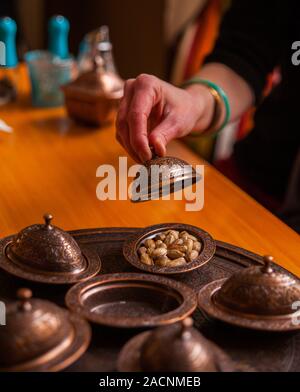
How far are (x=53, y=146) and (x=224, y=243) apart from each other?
73 centimetres

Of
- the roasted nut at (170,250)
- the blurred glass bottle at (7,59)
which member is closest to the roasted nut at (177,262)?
the roasted nut at (170,250)

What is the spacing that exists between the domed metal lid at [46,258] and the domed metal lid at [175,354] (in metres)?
0.22

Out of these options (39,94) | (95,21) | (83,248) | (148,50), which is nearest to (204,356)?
(83,248)

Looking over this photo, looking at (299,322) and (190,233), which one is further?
(190,233)

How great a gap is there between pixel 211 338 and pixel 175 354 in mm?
160

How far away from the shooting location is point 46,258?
945mm

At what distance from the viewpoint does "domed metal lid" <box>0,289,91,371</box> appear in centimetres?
73

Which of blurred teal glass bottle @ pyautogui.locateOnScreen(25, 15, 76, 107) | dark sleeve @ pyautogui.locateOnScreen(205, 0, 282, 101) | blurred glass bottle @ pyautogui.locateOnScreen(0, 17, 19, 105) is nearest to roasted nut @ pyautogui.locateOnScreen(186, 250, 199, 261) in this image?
dark sleeve @ pyautogui.locateOnScreen(205, 0, 282, 101)

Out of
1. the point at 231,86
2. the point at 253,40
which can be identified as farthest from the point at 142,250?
the point at 253,40

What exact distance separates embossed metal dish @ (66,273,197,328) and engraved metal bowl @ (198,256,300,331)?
0.04m

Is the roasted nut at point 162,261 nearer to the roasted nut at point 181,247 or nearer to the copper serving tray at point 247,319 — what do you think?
the roasted nut at point 181,247

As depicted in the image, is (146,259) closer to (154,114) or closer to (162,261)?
(162,261)

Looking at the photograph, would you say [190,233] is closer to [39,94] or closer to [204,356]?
[204,356]
